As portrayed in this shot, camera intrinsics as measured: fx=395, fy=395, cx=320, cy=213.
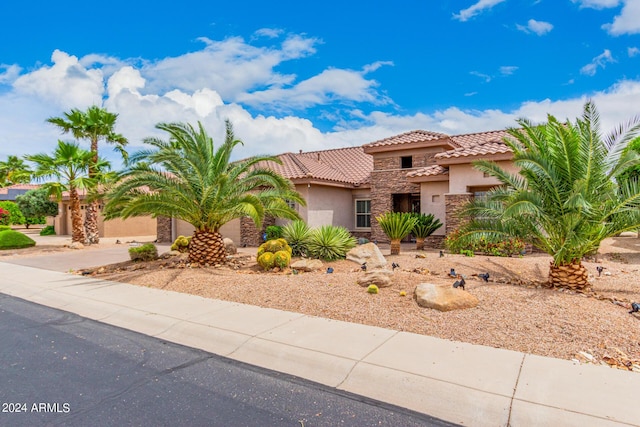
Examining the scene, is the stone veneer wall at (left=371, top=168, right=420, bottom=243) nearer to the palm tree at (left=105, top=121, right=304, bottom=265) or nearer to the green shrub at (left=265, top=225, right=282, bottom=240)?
the green shrub at (left=265, top=225, right=282, bottom=240)

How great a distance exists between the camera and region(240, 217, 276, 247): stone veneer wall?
19.7 meters

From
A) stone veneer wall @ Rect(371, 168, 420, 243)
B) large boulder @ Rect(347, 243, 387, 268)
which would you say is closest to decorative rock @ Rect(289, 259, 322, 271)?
large boulder @ Rect(347, 243, 387, 268)

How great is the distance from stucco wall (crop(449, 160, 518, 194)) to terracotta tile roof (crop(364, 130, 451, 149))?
2985 mm

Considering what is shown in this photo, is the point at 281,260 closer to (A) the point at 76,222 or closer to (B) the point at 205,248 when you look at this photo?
(B) the point at 205,248

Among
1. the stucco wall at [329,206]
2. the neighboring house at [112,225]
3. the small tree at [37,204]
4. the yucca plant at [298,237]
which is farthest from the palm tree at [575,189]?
the small tree at [37,204]

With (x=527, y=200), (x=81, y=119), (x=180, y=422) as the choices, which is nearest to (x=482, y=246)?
(x=527, y=200)

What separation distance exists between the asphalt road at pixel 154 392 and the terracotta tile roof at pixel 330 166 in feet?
40.0

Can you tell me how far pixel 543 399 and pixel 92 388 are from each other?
4953 mm

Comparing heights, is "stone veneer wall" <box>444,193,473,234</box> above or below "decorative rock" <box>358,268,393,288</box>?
above

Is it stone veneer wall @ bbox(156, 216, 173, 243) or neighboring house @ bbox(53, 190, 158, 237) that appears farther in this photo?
neighboring house @ bbox(53, 190, 158, 237)

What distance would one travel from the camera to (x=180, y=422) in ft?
12.6

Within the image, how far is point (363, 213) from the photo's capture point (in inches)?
862

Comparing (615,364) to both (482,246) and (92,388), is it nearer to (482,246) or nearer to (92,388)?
(92,388)

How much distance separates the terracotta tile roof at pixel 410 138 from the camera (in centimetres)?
1931
